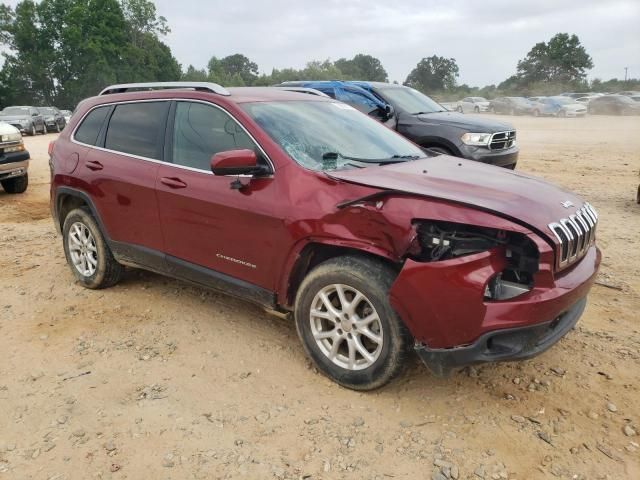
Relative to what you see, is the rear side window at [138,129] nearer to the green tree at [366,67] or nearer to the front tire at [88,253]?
Answer: the front tire at [88,253]

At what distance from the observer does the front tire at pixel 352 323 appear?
115 inches

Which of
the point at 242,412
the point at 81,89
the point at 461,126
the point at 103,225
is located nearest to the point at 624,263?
the point at 461,126

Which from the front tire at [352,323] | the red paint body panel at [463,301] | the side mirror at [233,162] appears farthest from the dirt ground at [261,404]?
the side mirror at [233,162]

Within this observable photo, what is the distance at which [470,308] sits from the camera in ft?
8.71

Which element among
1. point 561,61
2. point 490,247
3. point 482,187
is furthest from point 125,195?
point 561,61

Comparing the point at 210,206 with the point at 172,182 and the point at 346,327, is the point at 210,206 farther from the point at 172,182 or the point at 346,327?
the point at 346,327

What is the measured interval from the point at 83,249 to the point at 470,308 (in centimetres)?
362

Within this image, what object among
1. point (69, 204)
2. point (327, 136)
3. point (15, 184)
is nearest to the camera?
point (327, 136)

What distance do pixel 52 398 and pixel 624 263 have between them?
508 centimetres

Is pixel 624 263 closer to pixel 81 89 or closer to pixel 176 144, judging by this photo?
pixel 176 144

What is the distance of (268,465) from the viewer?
263 centimetres

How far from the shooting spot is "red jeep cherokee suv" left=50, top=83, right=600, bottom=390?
2.71 meters

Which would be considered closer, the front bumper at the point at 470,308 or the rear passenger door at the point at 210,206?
the front bumper at the point at 470,308

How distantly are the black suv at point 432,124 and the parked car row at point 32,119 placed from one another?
20.0 meters
